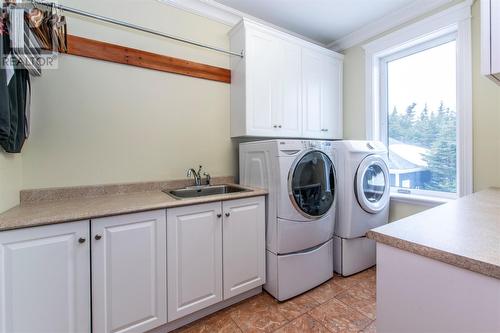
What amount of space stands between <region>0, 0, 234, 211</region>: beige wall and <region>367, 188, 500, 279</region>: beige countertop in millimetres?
1771

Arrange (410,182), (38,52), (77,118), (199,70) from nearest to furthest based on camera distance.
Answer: (38,52) → (77,118) → (199,70) → (410,182)

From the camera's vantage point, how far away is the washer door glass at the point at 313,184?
189 centimetres

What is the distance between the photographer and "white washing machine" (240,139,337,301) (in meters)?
1.84

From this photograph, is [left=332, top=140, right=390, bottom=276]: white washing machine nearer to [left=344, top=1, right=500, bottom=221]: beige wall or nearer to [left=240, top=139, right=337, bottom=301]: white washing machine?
[left=240, top=139, right=337, bottom=301]: white washing machine

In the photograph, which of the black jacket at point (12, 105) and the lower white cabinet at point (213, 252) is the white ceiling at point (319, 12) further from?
the lower white cabinet at point (213, 252)

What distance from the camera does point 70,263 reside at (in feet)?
4.00

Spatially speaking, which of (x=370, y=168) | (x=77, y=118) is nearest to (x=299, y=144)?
(x=370, y=168)

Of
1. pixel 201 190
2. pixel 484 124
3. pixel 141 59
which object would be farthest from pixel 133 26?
pixel 484 124

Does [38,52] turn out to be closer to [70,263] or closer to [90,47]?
[90,47]

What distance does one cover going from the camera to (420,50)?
7.81ft

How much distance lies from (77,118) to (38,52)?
49 cm

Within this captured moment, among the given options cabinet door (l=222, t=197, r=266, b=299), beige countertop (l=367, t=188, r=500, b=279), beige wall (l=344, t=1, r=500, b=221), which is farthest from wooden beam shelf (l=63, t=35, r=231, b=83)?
beige wall (l=344, t=1, r=500, b=221)

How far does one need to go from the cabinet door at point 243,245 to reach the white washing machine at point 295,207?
0.27 ft

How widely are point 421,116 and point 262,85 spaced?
171cm
